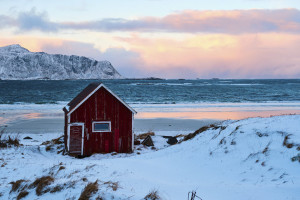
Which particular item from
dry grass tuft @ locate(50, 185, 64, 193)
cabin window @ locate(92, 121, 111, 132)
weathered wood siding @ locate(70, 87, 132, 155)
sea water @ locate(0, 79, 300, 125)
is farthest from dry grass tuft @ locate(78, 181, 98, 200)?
sea water @ locate(0, 79, 300, 125)


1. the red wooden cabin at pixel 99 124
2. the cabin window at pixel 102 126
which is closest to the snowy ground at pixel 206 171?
the red wooden cabin at pixel 99 124

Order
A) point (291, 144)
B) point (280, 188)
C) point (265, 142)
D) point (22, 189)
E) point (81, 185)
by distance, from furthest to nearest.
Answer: point (265, 142) < point (291, 144) < point (22, 189) < point (81, 185) < point (280, 188)

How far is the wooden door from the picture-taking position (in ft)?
59.2

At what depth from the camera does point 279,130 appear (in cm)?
1062

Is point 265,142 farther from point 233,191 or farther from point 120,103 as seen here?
point 120,103

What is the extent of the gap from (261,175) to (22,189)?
717cm

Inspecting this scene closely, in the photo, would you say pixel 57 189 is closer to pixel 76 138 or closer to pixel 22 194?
pixel 22 194

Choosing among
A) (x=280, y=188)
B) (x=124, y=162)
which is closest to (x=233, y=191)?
(x=280, y=188)

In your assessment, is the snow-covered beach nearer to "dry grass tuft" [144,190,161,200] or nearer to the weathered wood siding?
"dry grass tuft" [144,190,161,200]

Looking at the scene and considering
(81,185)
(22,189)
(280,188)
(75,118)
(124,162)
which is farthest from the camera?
(75,118)

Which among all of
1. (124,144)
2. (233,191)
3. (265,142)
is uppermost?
(265,142)

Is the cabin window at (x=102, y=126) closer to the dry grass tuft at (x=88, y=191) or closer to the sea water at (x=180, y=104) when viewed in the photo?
the dry grass tuft at (x=88, y=191)

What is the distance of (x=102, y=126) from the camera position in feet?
61.5

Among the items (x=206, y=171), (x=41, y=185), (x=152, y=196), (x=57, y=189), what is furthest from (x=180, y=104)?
(x=152, y=196)
